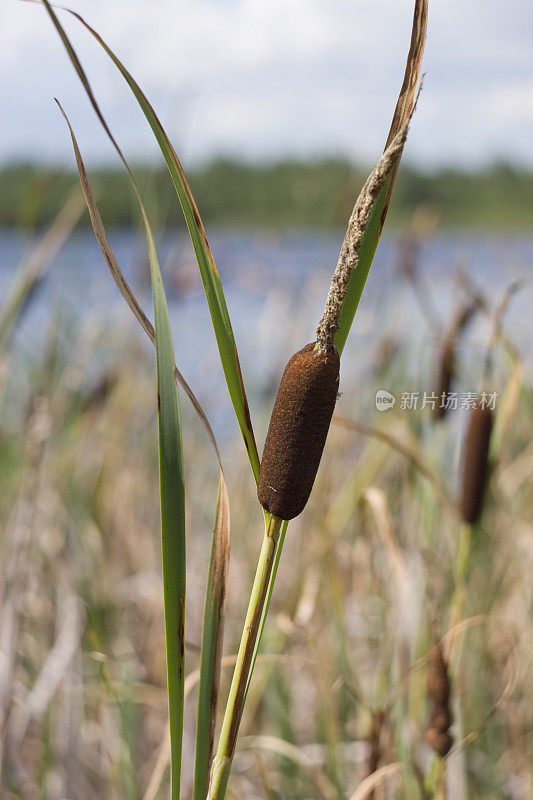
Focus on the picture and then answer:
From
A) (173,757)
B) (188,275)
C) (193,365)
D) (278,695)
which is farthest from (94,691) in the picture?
(193,365)

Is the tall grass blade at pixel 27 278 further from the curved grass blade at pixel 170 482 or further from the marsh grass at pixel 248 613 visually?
the curved grass blade at pixel 170 482

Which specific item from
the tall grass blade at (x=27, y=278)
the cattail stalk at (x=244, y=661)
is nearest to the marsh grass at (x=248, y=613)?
the cattail stalk at (x=244, y=661)

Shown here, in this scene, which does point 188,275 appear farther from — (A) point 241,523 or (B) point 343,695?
(B) point 343,695

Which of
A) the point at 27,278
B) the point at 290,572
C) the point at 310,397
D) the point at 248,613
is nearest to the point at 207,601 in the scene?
the point at 248,613

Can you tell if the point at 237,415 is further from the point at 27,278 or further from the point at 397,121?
the point at 27,278

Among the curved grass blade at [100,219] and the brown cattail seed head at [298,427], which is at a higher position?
the curved grass blade at [100,219]

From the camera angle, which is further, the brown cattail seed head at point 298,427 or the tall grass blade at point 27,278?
the tall grass blade at point 27,278

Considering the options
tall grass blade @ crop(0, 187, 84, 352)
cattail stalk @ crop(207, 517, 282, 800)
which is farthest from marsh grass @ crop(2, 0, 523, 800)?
tall grass blade @ crop(0, 187, 84, 352)
